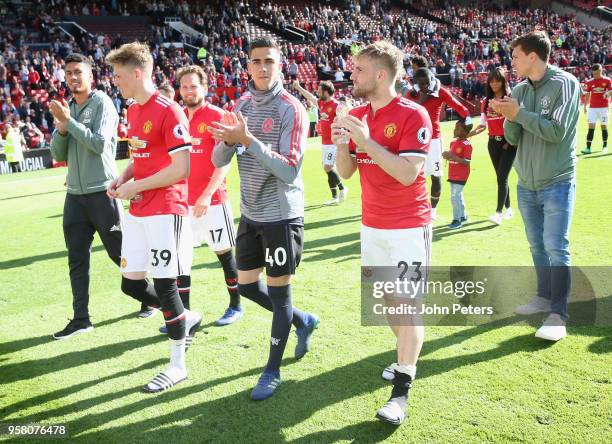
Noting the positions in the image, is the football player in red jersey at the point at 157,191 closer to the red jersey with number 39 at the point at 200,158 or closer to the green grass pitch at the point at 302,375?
the green grass pitch at the point at 302,375

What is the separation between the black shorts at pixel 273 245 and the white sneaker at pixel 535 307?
2.30m

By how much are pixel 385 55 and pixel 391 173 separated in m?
0.70

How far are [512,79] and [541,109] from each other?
34.3m

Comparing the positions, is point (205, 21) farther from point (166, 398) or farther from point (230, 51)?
point (166, 398)

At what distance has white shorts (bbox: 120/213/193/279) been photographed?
4070 mm

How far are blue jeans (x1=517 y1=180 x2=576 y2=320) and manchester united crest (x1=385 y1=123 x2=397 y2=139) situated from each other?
6.00 feet

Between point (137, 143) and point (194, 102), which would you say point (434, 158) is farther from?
point (137, 143)

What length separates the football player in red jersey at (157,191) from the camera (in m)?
3.95

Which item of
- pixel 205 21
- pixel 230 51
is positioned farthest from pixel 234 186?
pixel 205 21

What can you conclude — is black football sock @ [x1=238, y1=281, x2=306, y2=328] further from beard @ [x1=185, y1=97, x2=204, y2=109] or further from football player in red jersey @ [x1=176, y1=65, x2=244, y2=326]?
beard @ [x1=185, y1=97, x2=204, y2=109]

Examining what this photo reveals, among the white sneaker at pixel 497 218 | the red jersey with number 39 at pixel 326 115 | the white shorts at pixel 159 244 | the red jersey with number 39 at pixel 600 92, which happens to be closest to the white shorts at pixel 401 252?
the white shorts at pixel 159 244

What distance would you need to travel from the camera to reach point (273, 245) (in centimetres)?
394

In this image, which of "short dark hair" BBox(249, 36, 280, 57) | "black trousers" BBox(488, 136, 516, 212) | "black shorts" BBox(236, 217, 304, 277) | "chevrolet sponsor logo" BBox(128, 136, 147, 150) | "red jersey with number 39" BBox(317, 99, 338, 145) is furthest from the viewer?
"red jersey with number 39" BBox(317, 99, 338, 145)

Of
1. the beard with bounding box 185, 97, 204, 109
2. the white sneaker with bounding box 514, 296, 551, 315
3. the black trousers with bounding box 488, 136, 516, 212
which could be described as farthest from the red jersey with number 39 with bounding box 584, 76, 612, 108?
the beard with bounding box 185, 97, 204, 109
